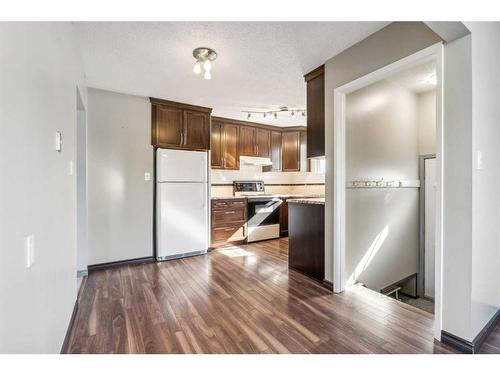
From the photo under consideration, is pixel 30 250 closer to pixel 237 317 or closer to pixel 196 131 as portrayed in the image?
pixel 237 317

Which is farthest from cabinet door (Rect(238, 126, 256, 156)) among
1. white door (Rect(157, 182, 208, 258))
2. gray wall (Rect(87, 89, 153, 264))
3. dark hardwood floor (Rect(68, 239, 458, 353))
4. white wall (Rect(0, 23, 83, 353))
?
white wall (Rect(0, 23, 83, 353))

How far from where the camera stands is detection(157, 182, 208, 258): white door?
3.55 metres

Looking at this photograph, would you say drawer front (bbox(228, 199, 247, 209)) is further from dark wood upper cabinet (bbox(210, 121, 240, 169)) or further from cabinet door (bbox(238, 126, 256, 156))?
cabinet door (bbox(238, 126, 256, 156))

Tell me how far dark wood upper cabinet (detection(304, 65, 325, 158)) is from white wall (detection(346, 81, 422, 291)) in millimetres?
275

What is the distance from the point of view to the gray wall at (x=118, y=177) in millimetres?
3191

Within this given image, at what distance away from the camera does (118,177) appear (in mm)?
3348

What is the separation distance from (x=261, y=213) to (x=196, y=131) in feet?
6.45

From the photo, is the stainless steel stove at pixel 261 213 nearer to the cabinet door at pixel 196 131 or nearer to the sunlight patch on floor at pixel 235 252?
the sunlight patch on floor at pixel 235 252

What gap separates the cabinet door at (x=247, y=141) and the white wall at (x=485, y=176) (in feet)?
12.1

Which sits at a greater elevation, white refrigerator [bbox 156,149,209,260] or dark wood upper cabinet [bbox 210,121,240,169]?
dark wood upper cabinet [bbox 210,121,240,169]

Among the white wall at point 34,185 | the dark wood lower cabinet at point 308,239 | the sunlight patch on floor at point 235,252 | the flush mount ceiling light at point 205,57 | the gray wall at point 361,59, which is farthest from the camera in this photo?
the sunlight patch on floor at point 235,252

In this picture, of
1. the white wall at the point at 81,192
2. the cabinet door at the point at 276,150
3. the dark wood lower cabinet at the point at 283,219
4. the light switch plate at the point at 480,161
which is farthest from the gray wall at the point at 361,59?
the white wall at the point at 81,192

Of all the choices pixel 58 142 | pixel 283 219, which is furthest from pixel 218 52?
A: pixel 283 219
